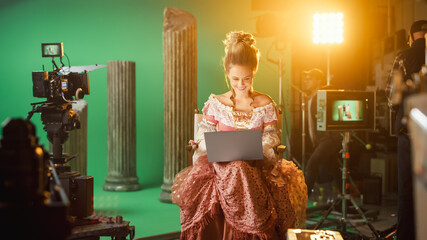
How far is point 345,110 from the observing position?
4094mm

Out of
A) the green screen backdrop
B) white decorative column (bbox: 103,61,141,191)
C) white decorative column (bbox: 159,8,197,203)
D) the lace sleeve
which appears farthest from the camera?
the green screen backdrop

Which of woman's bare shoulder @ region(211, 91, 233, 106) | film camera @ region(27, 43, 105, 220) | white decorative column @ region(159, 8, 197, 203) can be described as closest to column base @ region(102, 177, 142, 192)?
white decorative column @ region(159, 8, 197, 203)

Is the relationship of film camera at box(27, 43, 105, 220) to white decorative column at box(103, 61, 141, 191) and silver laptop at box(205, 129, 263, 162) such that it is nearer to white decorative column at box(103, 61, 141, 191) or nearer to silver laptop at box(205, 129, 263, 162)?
silver laptop at box(205, 129, 263, 162)

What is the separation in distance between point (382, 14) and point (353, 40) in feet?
2.28

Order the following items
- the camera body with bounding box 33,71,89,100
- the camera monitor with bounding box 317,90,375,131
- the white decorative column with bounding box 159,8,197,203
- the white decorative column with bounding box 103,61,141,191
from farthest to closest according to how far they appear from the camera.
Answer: the white decorative column with bounding box 103,61,141,191, the white decorative column with bounding box 159,8,197,203, the camera monitor with bounding box 317,90,375,131, the camera body with bounding box 33,71,89,100

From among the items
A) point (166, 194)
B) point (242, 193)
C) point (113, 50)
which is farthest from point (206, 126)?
point (113, 50)

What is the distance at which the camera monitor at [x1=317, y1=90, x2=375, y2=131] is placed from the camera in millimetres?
4078

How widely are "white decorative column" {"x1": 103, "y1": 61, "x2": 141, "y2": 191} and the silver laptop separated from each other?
3.76 metres

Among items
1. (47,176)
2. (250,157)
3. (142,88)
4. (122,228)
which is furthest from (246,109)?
(142,88)

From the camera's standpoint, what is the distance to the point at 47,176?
1.55 metres

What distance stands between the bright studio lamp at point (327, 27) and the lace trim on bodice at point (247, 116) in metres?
3.06

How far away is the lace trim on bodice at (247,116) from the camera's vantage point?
3.19 meters

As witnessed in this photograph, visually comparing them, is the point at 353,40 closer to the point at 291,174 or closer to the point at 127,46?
the point at 127,46

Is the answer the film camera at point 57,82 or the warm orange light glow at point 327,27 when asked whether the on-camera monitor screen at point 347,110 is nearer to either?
the warm orange light glow at point 327,27
